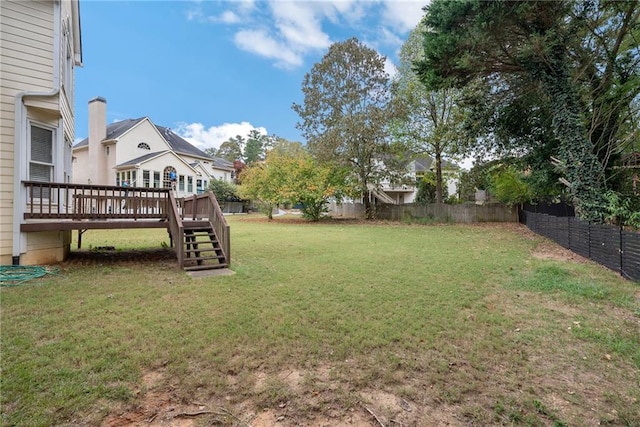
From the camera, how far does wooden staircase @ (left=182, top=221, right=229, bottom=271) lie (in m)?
6.84

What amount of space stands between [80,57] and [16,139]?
608 cm

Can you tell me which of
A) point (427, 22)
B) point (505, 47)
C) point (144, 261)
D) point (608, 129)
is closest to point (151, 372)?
point (144, 261)

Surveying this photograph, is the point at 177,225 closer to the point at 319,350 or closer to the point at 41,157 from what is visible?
the point at 41,157

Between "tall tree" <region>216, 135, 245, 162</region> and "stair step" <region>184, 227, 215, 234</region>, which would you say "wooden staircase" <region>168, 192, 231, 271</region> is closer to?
"stair step" <region>184, 227, 215, 234</region>

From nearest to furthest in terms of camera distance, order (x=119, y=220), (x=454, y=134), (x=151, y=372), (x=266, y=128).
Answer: (x=151, y=372) → (x=119, y=220) → (x=454, y=134) → (x=266, y=128)

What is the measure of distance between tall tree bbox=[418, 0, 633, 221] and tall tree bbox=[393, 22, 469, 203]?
891cm

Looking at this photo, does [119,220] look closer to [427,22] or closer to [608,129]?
[427,22]

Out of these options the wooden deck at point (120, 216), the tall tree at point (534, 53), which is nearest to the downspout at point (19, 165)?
the wooden deck at point (120, 216)

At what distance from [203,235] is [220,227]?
2.14 ft

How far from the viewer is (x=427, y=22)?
10305 mm

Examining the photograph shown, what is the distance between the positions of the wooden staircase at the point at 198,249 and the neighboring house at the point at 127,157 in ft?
61.7

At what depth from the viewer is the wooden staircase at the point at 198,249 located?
6836mm

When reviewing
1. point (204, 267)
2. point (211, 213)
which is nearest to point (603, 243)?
point (204, 267)

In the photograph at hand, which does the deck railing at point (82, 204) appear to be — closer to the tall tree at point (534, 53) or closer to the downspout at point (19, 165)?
the downspout at point (19, 165)
